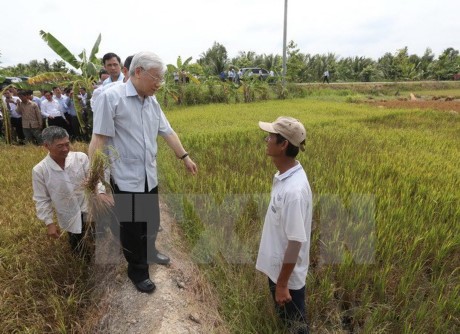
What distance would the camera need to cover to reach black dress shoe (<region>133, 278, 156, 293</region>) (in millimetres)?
1933

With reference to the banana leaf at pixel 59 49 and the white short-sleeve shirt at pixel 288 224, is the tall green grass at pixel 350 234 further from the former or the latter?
the banana leaf at pixel 59 49

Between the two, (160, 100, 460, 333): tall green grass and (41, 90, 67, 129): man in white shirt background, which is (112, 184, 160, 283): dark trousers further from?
(41, 90, 67, 129): man in white shirt background

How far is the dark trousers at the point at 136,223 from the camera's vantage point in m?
1.88

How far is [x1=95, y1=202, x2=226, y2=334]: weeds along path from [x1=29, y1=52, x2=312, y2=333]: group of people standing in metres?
0.08

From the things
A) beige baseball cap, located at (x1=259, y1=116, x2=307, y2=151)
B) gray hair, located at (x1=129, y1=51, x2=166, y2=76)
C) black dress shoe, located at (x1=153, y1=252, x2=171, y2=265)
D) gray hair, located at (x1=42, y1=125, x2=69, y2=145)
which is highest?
gray hair, located at (x1=129, y1=51, x2=166, y2=76)

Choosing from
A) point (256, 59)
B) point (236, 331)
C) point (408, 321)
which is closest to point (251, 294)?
point (236, 331)

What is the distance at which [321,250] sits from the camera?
2150 millimetres

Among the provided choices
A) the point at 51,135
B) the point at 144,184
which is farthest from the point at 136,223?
the point at 51,135

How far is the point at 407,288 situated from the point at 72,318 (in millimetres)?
1956

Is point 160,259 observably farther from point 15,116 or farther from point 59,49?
point 15,116

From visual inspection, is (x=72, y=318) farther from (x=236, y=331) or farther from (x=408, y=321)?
(x=408, y=321)

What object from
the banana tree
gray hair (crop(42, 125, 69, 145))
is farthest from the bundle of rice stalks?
the banana tree

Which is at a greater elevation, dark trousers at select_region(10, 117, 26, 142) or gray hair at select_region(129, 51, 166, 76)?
gray hair at select_region(129, 51, 166, 76)

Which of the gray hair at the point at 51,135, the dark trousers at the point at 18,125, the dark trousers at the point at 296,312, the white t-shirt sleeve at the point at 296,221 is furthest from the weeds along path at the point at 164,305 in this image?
the dark trousers at the point at 18,125
